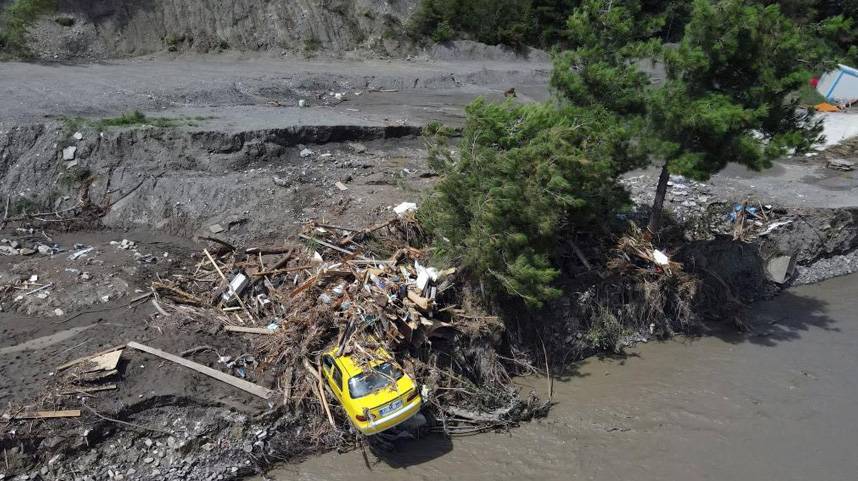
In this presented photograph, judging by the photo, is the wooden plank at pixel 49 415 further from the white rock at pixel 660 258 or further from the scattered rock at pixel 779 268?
the scattered rock at pixel 779 268

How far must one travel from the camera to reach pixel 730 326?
50.1 feet

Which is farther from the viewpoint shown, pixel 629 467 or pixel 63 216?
pixel 63 216

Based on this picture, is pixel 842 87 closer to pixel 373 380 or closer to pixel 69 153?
pixel 373 380

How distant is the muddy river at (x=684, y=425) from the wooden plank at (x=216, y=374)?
1.31 meters

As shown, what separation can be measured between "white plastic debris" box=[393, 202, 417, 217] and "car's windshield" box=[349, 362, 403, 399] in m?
4.34

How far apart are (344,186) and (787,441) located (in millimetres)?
10797

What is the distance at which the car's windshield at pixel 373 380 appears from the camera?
10562mm

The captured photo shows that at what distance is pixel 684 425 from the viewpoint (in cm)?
1215

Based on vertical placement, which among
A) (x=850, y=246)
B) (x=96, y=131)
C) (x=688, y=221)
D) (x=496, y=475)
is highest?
(x=96, y=131)

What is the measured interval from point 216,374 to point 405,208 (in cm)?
539

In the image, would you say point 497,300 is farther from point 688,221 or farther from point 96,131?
point 96,131

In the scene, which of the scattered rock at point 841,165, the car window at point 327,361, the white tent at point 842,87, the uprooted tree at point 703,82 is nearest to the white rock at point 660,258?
the uprooted tree at point 703,82

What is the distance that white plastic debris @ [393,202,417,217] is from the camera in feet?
47.6

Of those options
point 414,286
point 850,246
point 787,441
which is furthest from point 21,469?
point 850,246
